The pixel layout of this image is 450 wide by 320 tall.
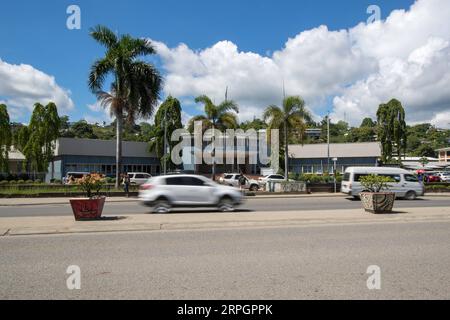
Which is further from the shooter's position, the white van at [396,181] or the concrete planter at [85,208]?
the white van at [396,181]

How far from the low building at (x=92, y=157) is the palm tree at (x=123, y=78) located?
56.4ft

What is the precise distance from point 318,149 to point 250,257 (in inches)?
2046

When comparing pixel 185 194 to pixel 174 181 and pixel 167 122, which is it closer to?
pixel 174 181

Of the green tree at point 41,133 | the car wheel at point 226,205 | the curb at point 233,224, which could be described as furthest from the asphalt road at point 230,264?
the green tree at point 41,133

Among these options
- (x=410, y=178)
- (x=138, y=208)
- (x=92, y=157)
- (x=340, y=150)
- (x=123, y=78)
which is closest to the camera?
(x=138, y=208)

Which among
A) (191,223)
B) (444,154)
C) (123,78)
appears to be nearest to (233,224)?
(191,223)

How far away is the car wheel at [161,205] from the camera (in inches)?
616

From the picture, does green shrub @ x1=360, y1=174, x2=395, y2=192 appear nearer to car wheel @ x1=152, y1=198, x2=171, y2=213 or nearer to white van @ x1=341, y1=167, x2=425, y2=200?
car wheel @ x1=152, y1=198, x2=171, y2=213

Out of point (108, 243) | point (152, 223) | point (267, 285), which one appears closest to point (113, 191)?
point (152, 223)

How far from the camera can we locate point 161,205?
15641 mm

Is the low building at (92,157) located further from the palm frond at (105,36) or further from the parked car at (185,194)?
the parked car at (185,194)

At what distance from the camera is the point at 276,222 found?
12352 millimetres

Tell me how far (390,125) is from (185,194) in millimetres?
39109
